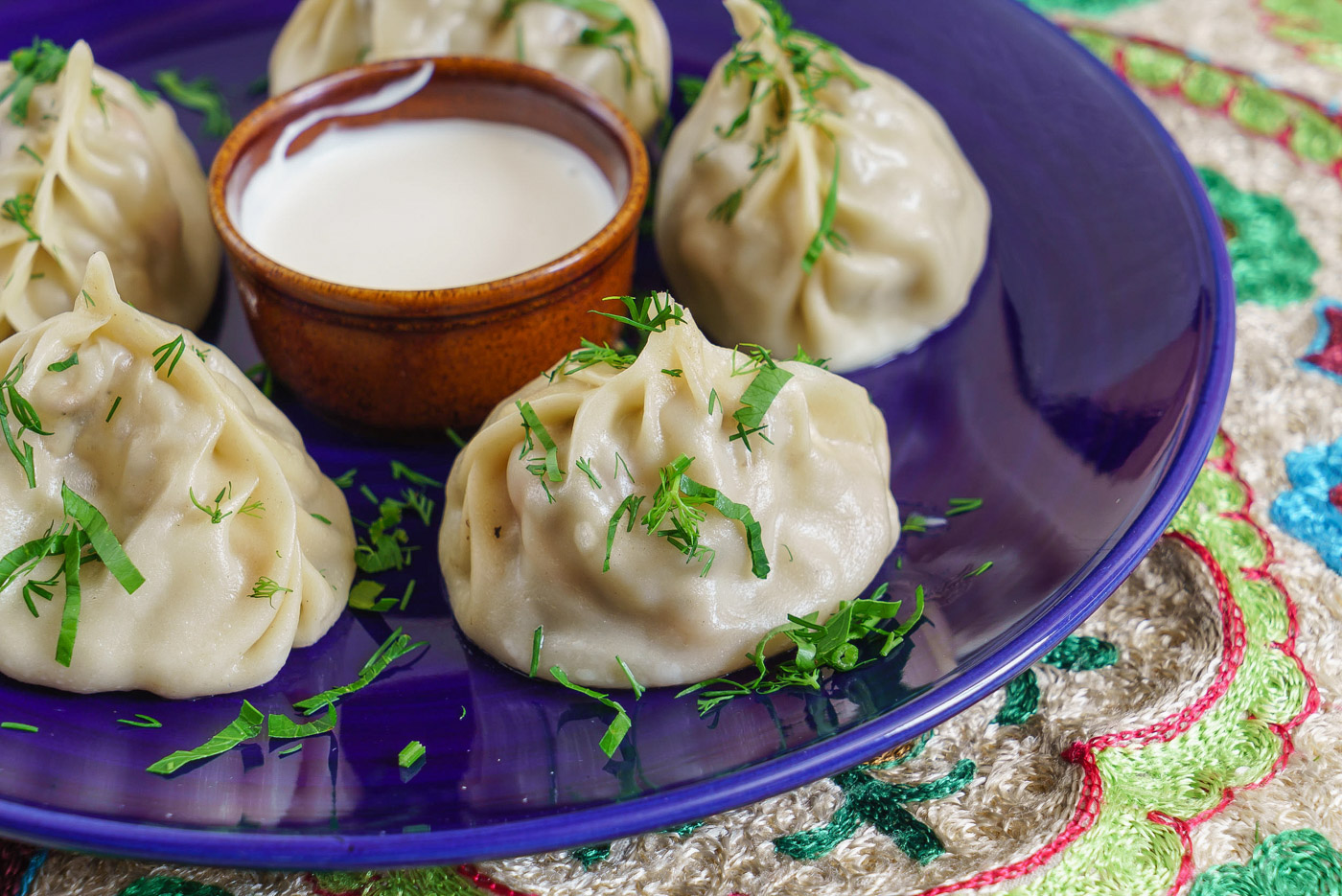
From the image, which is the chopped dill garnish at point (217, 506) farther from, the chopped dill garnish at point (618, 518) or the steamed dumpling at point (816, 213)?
the steamed dumpling at point (816, 213)

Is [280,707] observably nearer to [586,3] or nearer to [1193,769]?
[1193,769]

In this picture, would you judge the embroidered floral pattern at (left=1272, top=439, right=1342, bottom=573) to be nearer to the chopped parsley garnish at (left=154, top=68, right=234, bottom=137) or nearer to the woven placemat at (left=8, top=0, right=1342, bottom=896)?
the woven placemat at (left=8, top=0, right=1342, bottom=896)

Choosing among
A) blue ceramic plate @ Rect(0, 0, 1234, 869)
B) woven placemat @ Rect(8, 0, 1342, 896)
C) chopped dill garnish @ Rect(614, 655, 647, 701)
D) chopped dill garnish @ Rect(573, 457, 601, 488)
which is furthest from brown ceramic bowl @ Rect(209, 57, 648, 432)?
woven placemat @ Rect(8, 0, 1342, 896)

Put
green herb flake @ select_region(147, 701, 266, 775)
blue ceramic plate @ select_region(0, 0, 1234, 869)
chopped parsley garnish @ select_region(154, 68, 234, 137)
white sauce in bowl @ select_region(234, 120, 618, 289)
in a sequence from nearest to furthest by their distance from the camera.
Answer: blue ceramic plate @ select_region(0, 0, 1234, 869) → green herb flake @ select_region(147, 701, 266, 775) → white sauce in bowl @ select_region(234, 120, 618, 289) → chopped parsley garnish @ select_region(154, 68, 234, 137)

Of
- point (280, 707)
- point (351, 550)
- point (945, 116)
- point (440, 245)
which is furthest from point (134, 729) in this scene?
point (945, 116)

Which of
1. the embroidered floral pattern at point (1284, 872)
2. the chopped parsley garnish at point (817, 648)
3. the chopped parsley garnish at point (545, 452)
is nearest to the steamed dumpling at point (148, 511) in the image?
the chopped parsley garnish at point (545, 452)

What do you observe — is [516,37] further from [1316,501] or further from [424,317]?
[1316,501]
